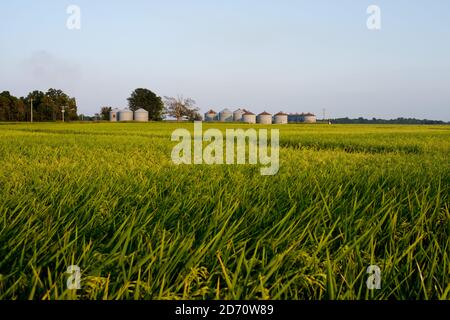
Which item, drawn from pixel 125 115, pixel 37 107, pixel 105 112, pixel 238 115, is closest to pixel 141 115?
pixel 125 115

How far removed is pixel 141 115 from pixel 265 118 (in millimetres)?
32683

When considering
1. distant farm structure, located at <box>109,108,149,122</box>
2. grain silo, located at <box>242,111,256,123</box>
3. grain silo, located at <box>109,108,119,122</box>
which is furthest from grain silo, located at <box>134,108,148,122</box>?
grain silo, located at <box>242,111,256,123</box>

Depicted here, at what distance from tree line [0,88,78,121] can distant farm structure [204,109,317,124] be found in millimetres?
37006

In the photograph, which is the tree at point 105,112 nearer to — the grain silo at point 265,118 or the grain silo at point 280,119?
the grain silo at point 265,118

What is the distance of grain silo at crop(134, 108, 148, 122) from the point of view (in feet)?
257

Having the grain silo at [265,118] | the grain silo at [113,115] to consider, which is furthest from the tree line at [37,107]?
the grain silo at [265,118]

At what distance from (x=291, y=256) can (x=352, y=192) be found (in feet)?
5.15

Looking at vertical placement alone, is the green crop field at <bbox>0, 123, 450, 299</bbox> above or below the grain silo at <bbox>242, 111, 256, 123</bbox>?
below

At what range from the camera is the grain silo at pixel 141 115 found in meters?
78.4

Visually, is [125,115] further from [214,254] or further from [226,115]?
[214,254]

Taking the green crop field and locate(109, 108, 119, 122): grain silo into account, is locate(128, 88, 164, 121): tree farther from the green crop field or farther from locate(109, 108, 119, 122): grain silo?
the green crop field

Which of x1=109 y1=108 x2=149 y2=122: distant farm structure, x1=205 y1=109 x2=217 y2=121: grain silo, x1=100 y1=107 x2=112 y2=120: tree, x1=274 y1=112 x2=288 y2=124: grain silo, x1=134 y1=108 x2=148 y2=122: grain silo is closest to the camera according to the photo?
x1=134 y1=108 x2=148 y2=122: grain silo
